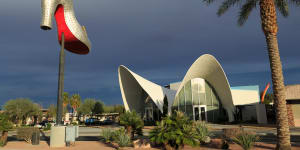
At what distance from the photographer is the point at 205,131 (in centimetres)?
1106

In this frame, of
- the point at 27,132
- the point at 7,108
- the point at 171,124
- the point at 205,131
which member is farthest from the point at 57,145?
the point at 7,108

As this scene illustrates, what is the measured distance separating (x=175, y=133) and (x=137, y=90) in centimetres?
2798

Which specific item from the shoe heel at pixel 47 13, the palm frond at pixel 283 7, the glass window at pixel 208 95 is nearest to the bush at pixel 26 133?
the shoe heel at pixel 47 13

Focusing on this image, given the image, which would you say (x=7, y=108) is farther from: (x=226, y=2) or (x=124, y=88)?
(x=226, y=2)

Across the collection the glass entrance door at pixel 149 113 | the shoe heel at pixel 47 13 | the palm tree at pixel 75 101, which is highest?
the shoe heel at pixel 47 13

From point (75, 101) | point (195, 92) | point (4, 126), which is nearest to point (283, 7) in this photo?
point (4, 126)

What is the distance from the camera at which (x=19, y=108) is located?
48.6 m

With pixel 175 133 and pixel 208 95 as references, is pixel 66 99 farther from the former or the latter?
pixel 175 133

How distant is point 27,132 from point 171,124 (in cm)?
913

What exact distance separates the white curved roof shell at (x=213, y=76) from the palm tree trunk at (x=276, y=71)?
59.9 ft

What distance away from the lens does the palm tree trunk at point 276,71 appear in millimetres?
9047

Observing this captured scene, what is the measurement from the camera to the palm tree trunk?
9047mm

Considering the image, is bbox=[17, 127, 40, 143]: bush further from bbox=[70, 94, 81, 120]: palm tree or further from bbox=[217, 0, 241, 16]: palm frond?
bbox=[70, 94, 81, 120]: palm tree

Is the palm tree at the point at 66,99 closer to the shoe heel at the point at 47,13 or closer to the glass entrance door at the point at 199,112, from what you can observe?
the glass entrance door at the point at 199,112
